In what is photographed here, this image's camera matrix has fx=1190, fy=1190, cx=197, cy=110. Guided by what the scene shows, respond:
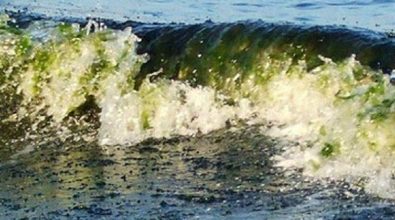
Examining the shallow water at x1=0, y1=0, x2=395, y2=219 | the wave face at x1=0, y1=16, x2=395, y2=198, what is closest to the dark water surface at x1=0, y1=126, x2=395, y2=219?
the shallow water at x1=0, y1=0, x2=395, y2=219

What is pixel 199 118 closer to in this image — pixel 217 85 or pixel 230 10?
pixel 217 85

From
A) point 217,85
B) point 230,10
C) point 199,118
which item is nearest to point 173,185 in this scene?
point 199,118

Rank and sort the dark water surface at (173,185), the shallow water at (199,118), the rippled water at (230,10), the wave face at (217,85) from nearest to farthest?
the dark water surface at (173,185) → the shallow water at (199,118) → the wave face at (217,85) → the rippled water at (230,10)

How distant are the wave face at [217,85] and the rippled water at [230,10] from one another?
1942 mm

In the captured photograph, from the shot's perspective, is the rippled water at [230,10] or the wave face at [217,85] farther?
the rippled water at [230,10]

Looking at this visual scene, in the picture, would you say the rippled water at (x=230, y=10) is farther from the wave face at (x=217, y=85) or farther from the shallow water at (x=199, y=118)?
the wave face at (x=217, y=85)

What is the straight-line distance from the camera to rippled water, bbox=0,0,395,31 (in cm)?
1373

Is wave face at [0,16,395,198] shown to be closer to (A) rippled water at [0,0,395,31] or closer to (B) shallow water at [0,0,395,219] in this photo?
(B) shallow water at [0,0,395,219]

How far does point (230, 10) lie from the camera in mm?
14938

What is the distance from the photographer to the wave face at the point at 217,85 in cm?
834

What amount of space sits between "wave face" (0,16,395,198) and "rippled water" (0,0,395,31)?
1942mm

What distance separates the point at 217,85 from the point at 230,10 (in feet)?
13.6

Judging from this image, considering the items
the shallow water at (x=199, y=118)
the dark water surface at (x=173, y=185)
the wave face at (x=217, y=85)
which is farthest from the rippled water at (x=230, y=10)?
the dark water surface at (x=173, y=185)

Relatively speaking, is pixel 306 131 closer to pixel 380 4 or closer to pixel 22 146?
pixel 22 146
